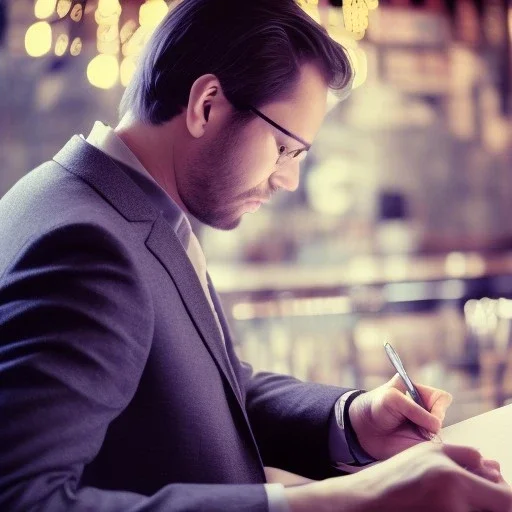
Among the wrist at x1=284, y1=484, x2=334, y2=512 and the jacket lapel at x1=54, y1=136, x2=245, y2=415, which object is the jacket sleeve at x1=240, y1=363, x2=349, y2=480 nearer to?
the jacket lapel at x1=54, y1=136, x2=245, y2=415

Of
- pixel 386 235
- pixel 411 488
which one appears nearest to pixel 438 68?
pixel 386 235

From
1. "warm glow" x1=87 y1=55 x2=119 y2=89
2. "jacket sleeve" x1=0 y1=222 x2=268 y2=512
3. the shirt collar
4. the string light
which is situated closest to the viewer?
"jacket sleeve" x1=0 y1=222 x2=268 y2=512

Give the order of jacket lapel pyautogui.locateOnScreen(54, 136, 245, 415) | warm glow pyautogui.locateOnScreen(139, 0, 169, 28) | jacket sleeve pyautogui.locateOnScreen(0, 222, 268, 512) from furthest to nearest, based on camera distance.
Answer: warm glow pyautogui.locateOnScreen(139, 0, 169, 28), jacket lapel pyautogui.locateOnScreen(54, 136, 245, 415), jacket sleeve pyautogui.locateOnScreen(0, 222, 268, 512)

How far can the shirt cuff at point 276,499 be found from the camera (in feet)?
2.45

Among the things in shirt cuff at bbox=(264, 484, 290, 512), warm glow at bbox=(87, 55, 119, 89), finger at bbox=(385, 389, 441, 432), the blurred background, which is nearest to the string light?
warm glow at bbox=(87, 55, 119, 89)

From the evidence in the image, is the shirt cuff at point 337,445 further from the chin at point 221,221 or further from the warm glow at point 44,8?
the warm glow at point 44,8

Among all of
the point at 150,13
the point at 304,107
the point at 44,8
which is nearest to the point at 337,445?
the point at 304,107

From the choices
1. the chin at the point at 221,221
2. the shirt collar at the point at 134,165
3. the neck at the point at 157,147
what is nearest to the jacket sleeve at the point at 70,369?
the shirt collar at the point at 134,165

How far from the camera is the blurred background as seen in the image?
3.90 meters

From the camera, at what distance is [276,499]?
2.47 ft

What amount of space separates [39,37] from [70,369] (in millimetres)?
1706

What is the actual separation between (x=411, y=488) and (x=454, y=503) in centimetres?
5

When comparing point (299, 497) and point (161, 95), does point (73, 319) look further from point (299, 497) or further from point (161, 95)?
point (161, 95)

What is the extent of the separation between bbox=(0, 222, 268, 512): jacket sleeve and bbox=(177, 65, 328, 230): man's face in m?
0.47
